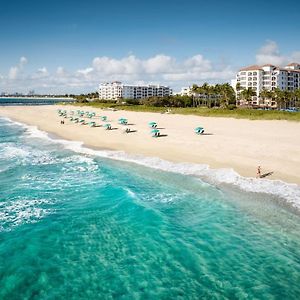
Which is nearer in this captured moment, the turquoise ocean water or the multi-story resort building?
the turquoise ocean water

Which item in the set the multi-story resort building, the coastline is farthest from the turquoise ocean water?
the multi-story resort building

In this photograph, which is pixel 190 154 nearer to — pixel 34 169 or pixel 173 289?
pixel 34 169

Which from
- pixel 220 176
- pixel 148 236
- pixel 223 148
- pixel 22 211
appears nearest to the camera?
pixel 148 236

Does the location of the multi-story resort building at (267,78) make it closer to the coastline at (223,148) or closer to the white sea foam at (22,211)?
the coastline at (223,148)

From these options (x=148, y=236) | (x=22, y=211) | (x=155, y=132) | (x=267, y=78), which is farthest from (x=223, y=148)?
(x=267, y=78)

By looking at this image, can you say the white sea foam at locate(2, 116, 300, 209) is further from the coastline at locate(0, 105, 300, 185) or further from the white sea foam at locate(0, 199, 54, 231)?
the white sea foam at locate(0, 199, 54, 231)

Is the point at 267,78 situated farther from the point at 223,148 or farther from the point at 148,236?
the point at 148,236

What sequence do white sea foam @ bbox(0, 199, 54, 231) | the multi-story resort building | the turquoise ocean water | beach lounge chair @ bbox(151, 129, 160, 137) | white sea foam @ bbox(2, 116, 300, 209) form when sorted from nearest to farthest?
the turquoise ocean water
white sea foam @ bbox(0, 199, 54, 231)
white sea foam @ bbox(2, 116, 300, 209)
beach lounge chair @ bbox(151, 129, 160, 137)
the multi-story resort building

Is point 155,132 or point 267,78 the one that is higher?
point 267,78

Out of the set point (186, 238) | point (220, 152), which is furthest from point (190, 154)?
point (186, 238)
